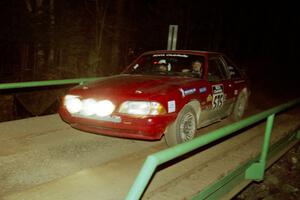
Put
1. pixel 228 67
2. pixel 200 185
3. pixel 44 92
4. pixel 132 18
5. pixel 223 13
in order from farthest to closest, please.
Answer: pixel 223 13 < pixel 132 18 < pixel 44 92 < pixel 228 67 < pixel 200 185

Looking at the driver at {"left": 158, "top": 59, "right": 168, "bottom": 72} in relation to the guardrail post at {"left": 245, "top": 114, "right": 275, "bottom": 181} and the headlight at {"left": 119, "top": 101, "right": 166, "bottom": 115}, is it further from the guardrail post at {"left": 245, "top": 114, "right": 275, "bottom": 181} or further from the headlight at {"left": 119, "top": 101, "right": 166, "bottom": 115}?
the guardrail post at {"left": 245, "top": 114, "right": 275, "bottom": 181}

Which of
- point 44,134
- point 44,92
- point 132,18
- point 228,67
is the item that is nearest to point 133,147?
point 44,134

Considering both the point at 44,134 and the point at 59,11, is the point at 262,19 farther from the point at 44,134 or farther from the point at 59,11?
the point at 44,134

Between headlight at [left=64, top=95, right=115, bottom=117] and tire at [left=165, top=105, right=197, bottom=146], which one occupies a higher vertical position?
headlight at [left=64, top=95, right=115, bottom=117]

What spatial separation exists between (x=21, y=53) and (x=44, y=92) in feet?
5.28

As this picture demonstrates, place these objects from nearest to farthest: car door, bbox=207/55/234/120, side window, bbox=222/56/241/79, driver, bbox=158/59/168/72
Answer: car door, bbox=207/55/234/120, driver, bbox=158/59/168/72, side window, bbox=222/56/241/79

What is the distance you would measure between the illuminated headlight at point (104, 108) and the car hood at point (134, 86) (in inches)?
5.4

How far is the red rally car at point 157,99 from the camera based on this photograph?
17.6ft

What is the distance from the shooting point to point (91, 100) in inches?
220

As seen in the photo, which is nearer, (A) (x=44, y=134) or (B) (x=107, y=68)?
(A) (x=44, y=134)

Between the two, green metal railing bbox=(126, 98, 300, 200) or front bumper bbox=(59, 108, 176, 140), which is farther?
front bumper bbox=(59, 108, 176, 140)

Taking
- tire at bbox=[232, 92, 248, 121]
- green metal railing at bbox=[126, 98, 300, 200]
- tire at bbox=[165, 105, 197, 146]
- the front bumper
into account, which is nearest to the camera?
green metal railing at bbox=[126, 98, 300, 200]

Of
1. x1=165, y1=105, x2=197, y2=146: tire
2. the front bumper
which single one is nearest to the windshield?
x1=165, y1=105, x2=197, y2=146: tire

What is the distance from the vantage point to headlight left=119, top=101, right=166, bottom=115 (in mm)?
5316
